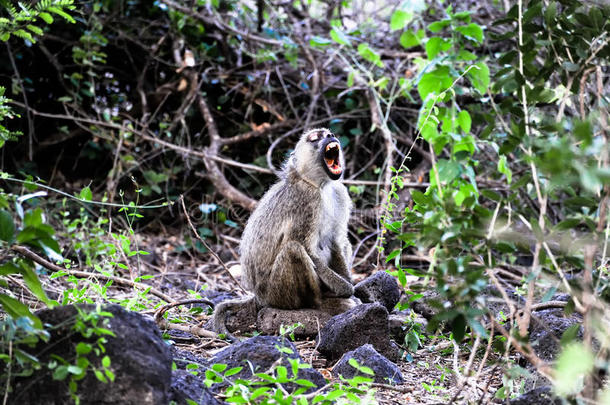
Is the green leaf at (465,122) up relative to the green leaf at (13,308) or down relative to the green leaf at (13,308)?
up

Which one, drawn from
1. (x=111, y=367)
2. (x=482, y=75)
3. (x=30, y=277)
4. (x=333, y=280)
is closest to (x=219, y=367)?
(x=111, y=367)

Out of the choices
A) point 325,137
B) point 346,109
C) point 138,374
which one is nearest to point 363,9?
point 346,109

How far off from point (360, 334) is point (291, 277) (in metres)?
1.17

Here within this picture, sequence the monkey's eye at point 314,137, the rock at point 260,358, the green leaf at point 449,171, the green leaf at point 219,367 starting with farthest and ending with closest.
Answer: the monkey's eye at point 314,137 → the green leaf at point 449,171 → the rock at point 260,358 → the green leaf at point 219,367

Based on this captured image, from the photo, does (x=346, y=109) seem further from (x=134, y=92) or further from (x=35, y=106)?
(x=35, y=106)

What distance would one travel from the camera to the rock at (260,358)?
3.81 m

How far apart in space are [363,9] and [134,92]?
3.87 m

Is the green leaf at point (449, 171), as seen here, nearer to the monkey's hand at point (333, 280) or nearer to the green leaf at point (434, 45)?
the monkey's hand at point (333, 280)

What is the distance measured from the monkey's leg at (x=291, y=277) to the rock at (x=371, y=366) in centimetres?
149

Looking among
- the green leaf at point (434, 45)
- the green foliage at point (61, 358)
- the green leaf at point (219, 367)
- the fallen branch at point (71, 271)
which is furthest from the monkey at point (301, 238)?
the green foliage at point (61, 358)

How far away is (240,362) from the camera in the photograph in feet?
13.0

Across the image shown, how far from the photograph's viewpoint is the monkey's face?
20.0ft

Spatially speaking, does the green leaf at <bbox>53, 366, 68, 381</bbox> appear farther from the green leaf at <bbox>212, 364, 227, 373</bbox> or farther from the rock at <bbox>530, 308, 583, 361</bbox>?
the rock at <bbox>530, 308, 583, 361</bbox>

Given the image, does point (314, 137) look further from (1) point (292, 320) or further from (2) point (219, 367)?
(2) point (219, 367)
